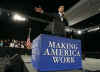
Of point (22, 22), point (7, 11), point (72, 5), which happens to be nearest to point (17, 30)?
point (22, 22)

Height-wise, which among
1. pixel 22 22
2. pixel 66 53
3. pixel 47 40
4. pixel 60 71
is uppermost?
pixel 22 22

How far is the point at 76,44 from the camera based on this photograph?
1.04 metres

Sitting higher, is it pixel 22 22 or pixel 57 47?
pixel 22 22

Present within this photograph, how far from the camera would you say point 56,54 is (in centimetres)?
91

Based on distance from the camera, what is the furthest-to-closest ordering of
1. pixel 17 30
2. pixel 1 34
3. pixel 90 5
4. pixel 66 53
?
pixel 17 30, pixel 1 34, pixel 90 5, pixel 66 53

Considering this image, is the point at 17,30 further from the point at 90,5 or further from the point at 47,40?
the point at 47,40

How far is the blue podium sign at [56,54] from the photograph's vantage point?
0.84m

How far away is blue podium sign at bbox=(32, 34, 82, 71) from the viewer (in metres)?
0.84

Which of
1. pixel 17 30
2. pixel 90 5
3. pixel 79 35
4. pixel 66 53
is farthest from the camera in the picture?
pixel 79 35

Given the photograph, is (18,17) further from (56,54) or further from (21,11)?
(56,54)

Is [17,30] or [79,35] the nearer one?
[17,30]

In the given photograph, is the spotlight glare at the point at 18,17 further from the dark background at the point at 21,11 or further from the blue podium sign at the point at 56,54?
the blue podium sign at the point at 56,54

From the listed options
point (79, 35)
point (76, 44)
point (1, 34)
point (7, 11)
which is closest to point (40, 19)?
point (7, 11)

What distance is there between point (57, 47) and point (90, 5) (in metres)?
3.36
